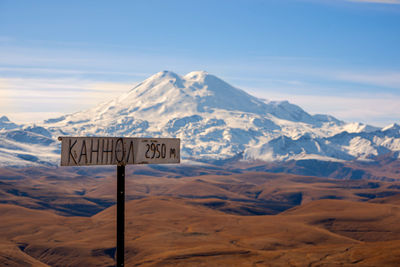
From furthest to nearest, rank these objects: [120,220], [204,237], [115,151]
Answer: [204,237], [120,220], [115,151]

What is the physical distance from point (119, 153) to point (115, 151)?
3.6 inches

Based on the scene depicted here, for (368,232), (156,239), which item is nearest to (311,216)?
(368,232)

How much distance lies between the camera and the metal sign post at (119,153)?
8.04 m

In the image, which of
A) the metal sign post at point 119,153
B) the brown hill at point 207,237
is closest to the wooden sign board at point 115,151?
the metal sign post at point 119,153

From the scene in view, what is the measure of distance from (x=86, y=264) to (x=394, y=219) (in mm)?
85628

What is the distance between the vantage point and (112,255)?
340 ft

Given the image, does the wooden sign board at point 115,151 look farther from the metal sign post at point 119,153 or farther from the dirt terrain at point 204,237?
the dirt terrain at point 204,237

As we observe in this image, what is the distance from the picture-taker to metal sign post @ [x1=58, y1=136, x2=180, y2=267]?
26.4 feet

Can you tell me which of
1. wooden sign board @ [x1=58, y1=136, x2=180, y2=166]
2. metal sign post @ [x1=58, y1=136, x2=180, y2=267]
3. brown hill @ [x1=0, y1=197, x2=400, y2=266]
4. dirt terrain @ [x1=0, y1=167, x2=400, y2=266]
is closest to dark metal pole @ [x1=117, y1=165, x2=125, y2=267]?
metal sign post @ [x1=58, y1=136, x2=180, y2=267]

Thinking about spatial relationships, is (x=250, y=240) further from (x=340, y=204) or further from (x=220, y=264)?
(x=340, y=204)

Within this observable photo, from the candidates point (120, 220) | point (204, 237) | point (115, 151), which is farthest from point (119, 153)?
point (204, 237)

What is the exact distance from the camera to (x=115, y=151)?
851 cm

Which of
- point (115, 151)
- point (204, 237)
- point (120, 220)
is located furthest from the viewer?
point (204, 237)

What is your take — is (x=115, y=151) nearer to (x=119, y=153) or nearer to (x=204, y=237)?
(x=119, y=153)
